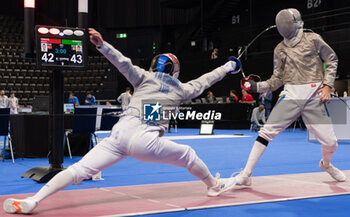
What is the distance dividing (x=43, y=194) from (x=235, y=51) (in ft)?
47.1

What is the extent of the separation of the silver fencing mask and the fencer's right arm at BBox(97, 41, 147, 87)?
5.22 ft

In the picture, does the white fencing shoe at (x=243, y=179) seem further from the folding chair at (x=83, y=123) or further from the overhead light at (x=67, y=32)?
the folding chair at (x=83, y=123)

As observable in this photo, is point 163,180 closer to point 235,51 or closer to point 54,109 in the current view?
point 54,109

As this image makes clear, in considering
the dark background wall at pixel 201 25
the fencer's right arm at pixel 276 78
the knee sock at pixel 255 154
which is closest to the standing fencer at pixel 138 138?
the knee sock at pixel 255 154

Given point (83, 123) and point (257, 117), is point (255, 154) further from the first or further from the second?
point (257, 117)

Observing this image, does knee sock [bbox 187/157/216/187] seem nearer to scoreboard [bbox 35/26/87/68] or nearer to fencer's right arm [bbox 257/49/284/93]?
fencer's right arm [bbox 257/49/284/93]

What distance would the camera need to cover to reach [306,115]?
13.4 ft

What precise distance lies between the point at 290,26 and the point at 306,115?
0.85 metres

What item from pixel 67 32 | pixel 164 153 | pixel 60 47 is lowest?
pixel 164 153

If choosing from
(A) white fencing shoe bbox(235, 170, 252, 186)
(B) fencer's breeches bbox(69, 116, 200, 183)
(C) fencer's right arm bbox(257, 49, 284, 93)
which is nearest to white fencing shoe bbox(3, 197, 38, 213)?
(B) fencer's breeches bbox(69, 116, 200, 183)

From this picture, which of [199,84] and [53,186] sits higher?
[199,84]

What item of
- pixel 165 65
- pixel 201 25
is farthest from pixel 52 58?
pixel 201 25

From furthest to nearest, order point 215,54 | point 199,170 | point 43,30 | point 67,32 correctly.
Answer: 1. point 215,54
2. point 67,32
3. point 43,30
4. point 199,170

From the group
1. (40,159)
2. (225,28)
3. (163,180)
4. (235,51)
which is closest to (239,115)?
(235,51)
